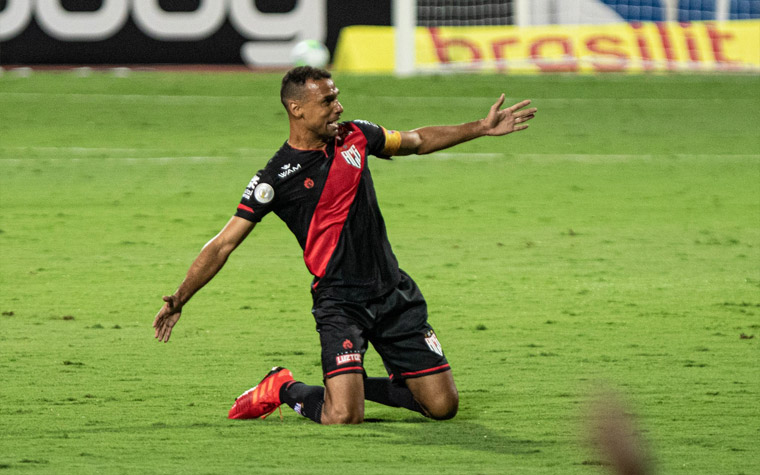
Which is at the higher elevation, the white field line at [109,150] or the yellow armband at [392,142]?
the yellow armband at [392,142]

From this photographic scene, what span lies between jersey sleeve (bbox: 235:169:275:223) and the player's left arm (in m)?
0.57

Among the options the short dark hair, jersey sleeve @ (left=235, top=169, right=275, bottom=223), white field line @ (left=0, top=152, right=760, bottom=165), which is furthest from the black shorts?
white field line @ (left=0, top=152, right=760, bottom=165)

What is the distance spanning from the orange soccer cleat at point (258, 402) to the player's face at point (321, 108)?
1.08 meters

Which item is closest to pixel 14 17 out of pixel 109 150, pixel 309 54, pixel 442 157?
pixel 309 54

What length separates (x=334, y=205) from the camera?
201 inches

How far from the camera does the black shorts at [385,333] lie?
5.06 meters

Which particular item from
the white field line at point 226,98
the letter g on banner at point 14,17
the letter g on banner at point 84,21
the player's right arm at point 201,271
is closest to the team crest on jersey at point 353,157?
the player's right arm at point 201,271

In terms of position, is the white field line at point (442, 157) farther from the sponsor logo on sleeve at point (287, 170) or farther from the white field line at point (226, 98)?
the sponsor logo on sleeve at point (287, 170)

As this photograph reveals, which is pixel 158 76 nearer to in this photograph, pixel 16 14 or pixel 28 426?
pixel 16 14

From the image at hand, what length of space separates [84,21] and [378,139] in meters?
17.3

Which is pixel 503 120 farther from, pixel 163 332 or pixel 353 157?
pixel 163 332

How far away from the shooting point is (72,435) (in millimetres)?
4734

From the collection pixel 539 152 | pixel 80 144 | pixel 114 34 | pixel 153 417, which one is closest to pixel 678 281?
pixel 153 417

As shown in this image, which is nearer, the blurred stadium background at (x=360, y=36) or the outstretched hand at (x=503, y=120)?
the outstretched hand at (x=503, y=120)
